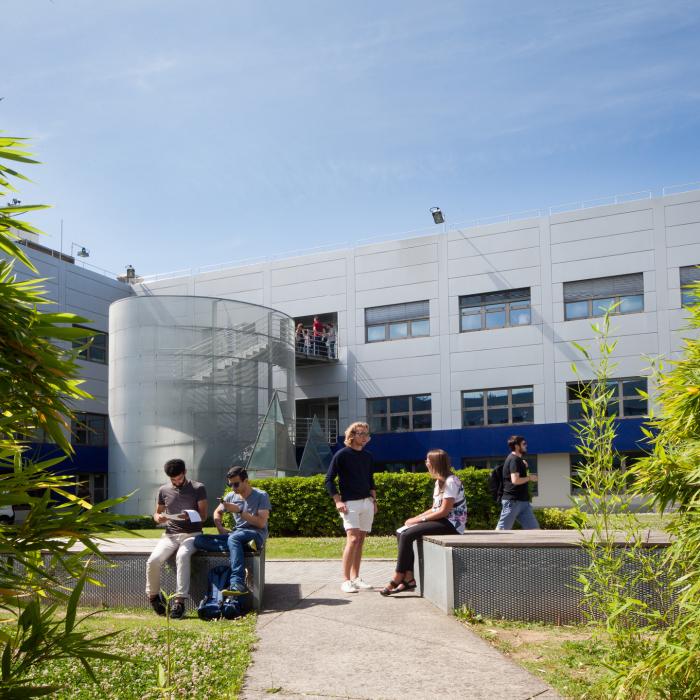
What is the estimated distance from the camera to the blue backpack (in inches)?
282

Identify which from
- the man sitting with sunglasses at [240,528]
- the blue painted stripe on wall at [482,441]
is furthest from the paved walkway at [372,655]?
the blue painted stripe on wall at [482,441]

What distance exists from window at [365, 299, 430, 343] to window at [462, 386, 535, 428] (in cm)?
329

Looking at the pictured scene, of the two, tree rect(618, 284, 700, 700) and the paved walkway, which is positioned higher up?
tree rect(618, 284, 700, 700)

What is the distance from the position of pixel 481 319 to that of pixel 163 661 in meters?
28.7

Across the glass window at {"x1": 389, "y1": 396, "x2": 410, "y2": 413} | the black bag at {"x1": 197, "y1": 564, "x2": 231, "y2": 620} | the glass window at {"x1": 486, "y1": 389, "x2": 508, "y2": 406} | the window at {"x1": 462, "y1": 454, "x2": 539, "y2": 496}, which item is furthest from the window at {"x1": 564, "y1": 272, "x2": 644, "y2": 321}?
the black bag at {"x1": 197, "y1": 564, "x2": 231, "y2": 620}

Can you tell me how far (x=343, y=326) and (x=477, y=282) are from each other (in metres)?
6.08

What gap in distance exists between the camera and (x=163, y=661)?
4098mm

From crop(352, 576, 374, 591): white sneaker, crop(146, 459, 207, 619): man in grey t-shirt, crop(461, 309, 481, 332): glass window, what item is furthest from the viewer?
crop(461, 309, 481, 332): glass window

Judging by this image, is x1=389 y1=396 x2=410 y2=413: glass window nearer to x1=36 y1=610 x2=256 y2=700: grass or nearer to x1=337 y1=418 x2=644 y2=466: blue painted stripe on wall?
x1=337 y1=418 x2=644 y2=466: blue painted stripe on wall

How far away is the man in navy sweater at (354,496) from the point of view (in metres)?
8.32

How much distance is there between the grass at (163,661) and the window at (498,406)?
82.6 feet

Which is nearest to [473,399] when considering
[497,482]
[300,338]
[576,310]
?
[576,310]

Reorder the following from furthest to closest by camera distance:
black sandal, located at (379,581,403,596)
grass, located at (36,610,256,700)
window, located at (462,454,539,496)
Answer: window, located at (462,454,539,496)
black sandal, located at (379,581,403,596)
grass, located at (36,610,256,700)

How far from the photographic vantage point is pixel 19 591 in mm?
2393
